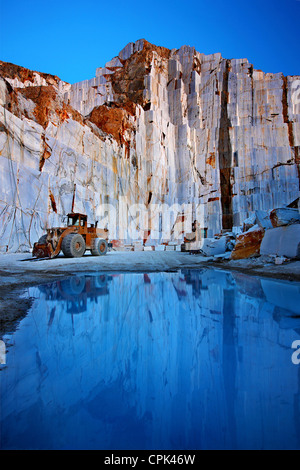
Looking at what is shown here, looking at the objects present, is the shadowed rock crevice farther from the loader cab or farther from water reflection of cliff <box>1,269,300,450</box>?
water reflection of cliff <box>1,269,300,450</box>

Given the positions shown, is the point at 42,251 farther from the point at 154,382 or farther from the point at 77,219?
the point at 154,382

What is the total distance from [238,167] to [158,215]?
1019cm

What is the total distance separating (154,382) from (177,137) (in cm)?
2844

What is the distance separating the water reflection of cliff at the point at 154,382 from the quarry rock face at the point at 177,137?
1444 centimetres

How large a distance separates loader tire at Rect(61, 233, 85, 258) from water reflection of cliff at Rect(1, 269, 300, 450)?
6.23 meters

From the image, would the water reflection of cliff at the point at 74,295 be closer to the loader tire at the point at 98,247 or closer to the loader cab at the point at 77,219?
the loader cab at the point at 77,219

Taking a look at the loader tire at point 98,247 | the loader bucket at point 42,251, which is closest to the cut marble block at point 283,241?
the loader tire at point 98,247

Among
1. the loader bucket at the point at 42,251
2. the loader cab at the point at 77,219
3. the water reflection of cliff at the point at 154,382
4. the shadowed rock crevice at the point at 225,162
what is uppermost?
the shadowed rock crevice at the point at 225,162

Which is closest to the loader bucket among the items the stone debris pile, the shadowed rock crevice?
Result: the stone debris pile

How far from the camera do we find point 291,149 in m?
25.6

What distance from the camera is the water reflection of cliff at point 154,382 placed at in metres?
0.78

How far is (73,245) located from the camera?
8.23 meters

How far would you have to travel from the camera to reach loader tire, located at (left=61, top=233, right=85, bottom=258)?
318 inches

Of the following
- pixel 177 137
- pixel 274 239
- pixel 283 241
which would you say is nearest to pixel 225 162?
pixel 177 137
